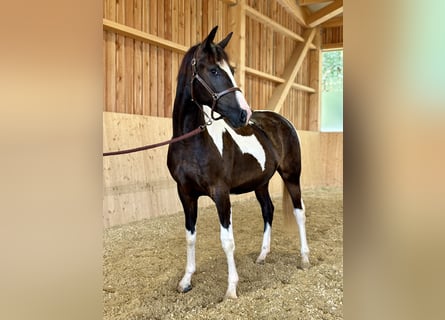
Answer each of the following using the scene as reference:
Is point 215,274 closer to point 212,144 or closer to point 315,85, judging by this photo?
point 212,144

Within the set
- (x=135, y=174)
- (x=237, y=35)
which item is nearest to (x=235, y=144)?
(x=135, y=174)

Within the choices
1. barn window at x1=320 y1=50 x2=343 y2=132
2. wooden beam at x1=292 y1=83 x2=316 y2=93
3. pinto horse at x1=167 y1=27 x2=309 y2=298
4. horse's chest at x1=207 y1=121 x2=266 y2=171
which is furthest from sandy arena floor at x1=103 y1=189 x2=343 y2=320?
barn window at x1=320 y1=50 x2=343 y2=132

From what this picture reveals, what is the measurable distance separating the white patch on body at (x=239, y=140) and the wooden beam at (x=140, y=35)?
65.0 inches

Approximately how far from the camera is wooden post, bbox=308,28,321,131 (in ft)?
21.0

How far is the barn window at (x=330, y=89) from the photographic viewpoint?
656cm

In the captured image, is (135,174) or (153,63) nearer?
(135,174)

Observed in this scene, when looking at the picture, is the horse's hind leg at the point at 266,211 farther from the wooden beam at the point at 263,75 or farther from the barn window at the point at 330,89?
the barn window at the point at 330,89

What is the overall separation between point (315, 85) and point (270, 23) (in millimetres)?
1802

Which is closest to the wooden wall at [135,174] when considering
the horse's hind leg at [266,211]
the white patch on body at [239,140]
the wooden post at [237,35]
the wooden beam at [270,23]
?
the horse's hind leg at [266,211]

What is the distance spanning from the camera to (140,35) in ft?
9.99
